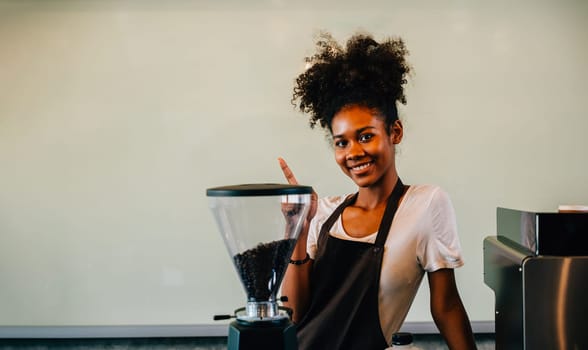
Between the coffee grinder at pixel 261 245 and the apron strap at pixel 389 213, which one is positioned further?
the apron strap at pixel 389 213

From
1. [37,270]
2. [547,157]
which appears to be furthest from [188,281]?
[547,157]

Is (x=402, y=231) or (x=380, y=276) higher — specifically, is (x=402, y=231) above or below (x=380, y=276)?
above

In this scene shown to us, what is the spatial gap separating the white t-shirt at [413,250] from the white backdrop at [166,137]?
2.57 feet

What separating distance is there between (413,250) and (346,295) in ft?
0.64

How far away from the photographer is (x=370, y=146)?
138 cm

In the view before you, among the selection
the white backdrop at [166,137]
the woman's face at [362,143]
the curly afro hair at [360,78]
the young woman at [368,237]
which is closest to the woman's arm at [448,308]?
the young woman at [368,237]

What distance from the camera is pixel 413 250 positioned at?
1.35 m

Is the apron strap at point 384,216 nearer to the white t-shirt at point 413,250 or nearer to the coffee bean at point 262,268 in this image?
the white t-shirt at point 413,250

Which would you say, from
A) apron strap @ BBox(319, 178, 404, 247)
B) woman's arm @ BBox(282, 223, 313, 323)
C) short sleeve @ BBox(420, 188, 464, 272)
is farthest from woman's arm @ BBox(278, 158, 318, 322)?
short sleeve @ BBox(420, 188, 464, 272)

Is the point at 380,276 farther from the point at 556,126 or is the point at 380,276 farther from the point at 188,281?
the point at 556,126

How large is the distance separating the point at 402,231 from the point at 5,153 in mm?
1579

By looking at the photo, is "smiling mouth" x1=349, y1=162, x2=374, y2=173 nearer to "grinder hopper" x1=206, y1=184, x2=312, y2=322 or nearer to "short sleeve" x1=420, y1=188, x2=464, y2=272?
"short sleeve" x1=420, y1=188, x2=464, y2=272

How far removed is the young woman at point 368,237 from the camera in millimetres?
1335

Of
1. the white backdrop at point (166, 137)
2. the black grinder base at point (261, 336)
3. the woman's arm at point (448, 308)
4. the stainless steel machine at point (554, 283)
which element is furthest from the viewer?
the white backdrop at point (166, 137)
